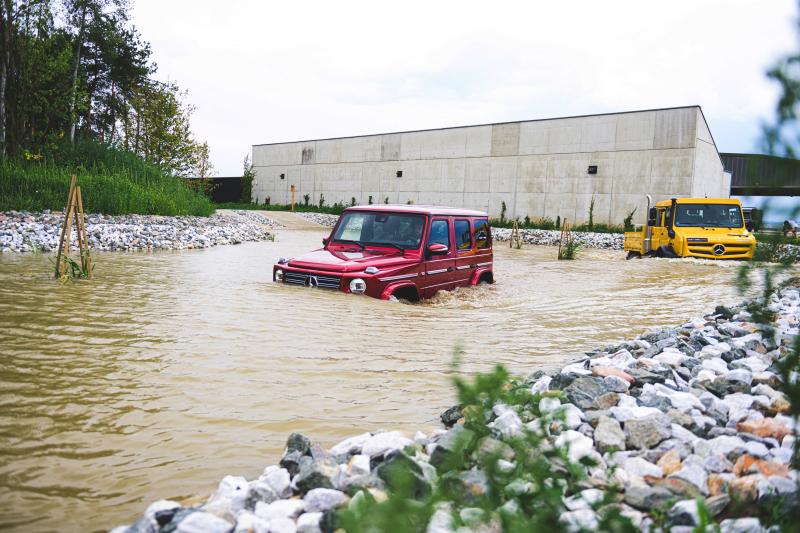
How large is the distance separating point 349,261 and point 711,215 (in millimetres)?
11976

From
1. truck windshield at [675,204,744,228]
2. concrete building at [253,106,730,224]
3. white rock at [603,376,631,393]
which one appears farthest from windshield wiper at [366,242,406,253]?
concrete building at [253,106,730,224]

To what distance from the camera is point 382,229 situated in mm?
8578

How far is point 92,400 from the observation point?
156 inches

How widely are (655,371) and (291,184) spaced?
138ft

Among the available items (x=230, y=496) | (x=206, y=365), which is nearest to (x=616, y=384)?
(x=230, y=496)

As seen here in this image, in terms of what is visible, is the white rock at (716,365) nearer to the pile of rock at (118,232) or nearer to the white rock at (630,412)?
the white rock at (630,412)

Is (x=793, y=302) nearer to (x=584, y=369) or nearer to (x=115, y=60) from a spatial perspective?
(x=584, y=369)

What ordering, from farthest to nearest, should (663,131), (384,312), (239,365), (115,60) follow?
(115,60) < (663,131) < (384,312) < (239,365)

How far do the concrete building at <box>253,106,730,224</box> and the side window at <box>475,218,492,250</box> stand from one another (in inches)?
782

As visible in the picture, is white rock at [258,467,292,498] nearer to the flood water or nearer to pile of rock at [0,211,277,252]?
the flood water

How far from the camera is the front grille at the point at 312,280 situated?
7.68m

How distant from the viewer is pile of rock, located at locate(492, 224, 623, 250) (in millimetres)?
25125

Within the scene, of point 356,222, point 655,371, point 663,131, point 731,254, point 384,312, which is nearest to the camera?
point 655,371

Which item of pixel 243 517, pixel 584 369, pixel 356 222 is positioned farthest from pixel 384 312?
pixel 243 517
